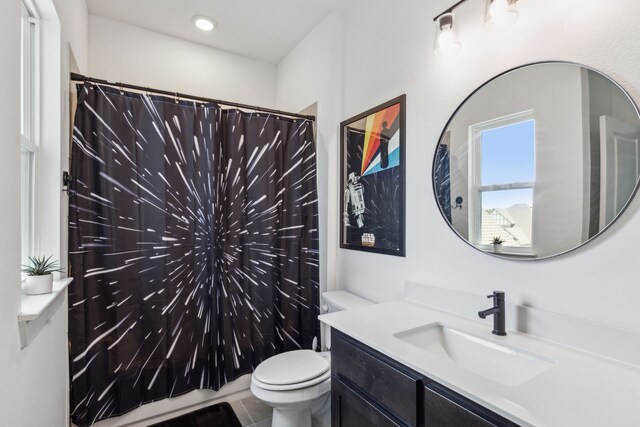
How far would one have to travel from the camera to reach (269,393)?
5.19 ft

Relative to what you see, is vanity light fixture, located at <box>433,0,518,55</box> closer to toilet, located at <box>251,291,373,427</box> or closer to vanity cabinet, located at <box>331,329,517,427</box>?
vanity cabinet, located at <box>331,329,517,427</box>

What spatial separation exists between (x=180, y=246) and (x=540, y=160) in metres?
1.92

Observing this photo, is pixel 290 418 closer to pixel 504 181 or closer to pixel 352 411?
pixel 352 411

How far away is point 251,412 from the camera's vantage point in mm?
2008

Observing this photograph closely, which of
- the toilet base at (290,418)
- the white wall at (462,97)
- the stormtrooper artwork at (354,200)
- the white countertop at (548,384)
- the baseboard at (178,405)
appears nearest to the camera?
the white countertop at (548,384)

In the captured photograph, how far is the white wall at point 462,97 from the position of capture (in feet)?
3.14

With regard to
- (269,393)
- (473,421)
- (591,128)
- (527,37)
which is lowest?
(269,393)

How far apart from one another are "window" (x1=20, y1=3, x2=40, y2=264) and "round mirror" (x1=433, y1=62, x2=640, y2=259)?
1.84 metres

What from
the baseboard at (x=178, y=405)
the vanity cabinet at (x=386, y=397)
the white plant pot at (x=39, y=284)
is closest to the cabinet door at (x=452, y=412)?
the vanity cabinet at (x=386, y=397)

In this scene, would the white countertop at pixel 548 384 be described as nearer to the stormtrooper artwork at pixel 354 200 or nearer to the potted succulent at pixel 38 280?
the stormtrooper artwork at pixel 354 200

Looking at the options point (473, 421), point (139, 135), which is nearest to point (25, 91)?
point (139, 135)

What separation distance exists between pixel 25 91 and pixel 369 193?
173 cm

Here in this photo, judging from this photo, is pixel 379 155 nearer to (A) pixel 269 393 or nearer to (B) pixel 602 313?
(B) pixel 602 313

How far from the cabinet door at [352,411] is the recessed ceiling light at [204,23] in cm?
254
